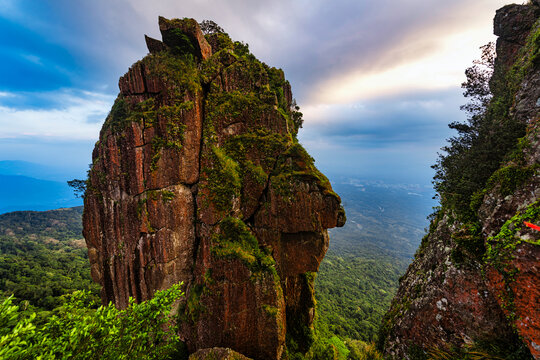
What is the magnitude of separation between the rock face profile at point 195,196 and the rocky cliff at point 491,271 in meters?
6.47

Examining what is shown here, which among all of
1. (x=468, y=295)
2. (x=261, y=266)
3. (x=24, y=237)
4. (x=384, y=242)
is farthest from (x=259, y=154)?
(x=384, y=242)

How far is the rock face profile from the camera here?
1468cm

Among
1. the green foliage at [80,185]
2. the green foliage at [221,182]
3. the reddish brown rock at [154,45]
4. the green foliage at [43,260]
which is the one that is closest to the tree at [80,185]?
the green foliage at [80,185]

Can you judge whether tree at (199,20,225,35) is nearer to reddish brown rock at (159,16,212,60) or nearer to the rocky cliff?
reddish brown rock at (159,16,212,60)

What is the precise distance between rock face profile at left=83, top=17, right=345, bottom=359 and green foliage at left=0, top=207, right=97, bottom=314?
7674mm

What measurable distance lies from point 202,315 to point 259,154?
12921mm

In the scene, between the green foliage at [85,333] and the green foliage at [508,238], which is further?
the green foliage at [508,238]

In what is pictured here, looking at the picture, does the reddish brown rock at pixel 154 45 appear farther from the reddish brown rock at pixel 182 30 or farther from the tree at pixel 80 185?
the tree at pixel 80 185

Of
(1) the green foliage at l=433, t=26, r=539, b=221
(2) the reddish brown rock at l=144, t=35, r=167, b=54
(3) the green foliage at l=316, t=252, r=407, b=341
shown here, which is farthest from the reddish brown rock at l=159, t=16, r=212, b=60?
(3) the green foliage at l=316, t=252, r=407, b=341

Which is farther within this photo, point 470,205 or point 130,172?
point 130,172

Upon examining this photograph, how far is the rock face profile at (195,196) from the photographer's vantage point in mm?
14680

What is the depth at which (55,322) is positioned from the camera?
650 cm

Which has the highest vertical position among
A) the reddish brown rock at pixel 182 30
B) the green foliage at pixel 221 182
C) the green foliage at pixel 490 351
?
the reddish brown rock at pixel 182 30

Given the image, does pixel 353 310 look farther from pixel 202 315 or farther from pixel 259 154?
pixel 259 154
